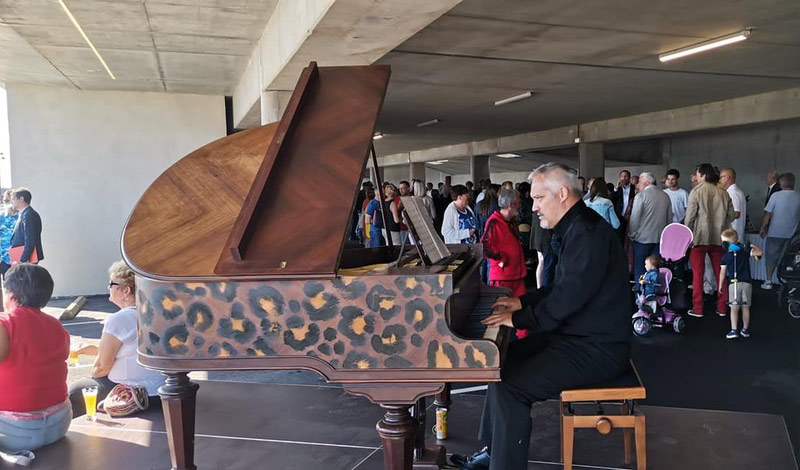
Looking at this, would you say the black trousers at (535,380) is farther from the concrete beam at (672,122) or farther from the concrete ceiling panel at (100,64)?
the concrete beam at (672,122)

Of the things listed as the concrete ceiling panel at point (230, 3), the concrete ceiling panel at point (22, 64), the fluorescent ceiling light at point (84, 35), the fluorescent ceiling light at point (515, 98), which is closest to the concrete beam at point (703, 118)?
the fluorescent ceiling light at point (515, 98)

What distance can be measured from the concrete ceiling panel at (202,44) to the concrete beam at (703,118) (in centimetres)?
849

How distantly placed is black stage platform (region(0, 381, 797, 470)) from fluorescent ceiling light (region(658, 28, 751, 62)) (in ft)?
14.9

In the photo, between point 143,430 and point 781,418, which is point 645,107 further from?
point 143,430

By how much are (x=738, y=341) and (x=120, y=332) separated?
16.6 feet

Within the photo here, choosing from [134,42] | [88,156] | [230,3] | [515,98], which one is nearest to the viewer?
[230,3]

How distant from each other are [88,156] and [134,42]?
9.94 feet

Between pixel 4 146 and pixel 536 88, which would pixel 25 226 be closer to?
pixel 4 146

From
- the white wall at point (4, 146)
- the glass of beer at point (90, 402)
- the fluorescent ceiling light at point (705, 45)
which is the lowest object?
the glass of beer at point (90, 402)

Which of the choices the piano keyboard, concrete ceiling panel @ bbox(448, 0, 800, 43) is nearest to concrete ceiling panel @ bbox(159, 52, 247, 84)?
concrete ceiling panel @ bbox(448, 0, 800, 43)

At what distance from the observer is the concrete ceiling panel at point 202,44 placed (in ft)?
21.1

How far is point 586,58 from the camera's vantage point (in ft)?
25.3

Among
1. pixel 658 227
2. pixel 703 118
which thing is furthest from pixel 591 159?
pixel 658 227

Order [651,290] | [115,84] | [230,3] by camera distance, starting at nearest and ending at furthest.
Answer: [230,3], [651,290], [115,84]
